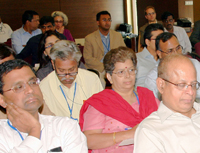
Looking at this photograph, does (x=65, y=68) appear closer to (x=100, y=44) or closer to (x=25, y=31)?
(x=100, y=44)

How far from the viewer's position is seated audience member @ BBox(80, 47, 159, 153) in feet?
5.79

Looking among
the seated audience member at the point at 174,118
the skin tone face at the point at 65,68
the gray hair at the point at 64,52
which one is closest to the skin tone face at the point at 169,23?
the gray hair at the point at 64,52

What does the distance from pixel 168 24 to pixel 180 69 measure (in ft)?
12.6

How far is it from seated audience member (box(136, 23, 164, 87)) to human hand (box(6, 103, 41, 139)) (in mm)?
1793

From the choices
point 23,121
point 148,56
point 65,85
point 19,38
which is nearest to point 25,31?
point 19,38

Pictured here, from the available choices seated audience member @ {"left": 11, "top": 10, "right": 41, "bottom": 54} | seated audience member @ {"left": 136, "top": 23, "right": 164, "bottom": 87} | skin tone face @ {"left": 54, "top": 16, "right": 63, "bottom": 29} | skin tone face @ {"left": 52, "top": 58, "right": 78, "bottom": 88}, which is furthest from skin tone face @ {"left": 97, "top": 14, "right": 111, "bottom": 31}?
skin tone face @ {"left": 52, "top": 58, "right": 78, "bottom": 88}

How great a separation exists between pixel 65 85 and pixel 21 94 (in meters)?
0.89

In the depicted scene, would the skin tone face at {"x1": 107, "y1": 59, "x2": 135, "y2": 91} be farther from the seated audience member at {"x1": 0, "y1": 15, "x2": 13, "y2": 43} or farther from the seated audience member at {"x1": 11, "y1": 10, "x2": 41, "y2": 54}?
the seated audience member at {"x1": 0, "y1": 15, "x2": 13, "y2": 43}

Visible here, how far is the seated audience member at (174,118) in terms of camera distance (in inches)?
55.0

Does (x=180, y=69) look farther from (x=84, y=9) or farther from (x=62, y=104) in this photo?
(x=84, y=9)

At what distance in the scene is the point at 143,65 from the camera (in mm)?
3150

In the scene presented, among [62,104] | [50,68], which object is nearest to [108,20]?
[50,68]

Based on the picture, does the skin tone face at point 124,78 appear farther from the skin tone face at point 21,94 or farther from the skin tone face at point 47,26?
the skin tone face at point 47,26

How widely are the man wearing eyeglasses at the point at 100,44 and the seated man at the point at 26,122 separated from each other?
2903mm
